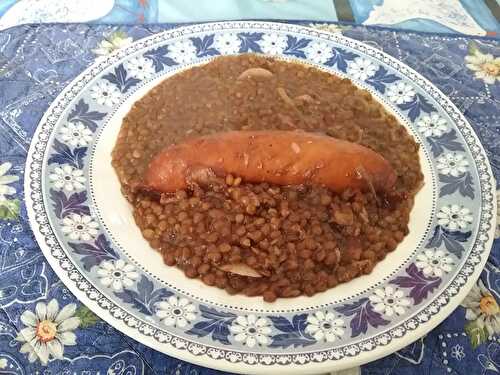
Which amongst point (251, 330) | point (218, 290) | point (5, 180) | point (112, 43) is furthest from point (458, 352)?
point (112, 43)

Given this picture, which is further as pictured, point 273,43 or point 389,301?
point 273,43

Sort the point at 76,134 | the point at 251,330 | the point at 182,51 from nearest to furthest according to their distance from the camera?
the point at 251,330, the point at 76,134, the point at 182,51

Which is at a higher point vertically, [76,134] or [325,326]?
[76,134]

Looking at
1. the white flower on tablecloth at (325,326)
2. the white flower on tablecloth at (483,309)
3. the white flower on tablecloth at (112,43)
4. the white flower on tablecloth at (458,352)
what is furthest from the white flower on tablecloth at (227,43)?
the white flower on tablecloth at (458,352)

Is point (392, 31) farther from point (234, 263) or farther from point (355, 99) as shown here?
point (234, 263)

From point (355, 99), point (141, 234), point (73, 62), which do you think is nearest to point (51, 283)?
point (141, 234)

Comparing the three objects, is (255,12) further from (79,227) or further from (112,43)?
(79,227)

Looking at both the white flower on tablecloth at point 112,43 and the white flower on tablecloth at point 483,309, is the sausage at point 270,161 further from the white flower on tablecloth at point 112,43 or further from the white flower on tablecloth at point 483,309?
the white flower on tablecloth at point 112,43
